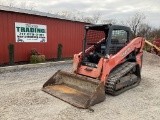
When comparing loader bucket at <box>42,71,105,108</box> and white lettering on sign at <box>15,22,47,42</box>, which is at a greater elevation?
white lettering on sign at <box>15,22,47,42</box>

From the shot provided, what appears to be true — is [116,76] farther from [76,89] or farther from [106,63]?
[76,89]

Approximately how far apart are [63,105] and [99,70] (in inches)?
57.2

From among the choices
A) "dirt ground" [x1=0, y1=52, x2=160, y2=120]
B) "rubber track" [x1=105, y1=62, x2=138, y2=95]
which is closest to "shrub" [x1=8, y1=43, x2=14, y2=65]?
"dirt ground" [x1=0, y1=52, x2=160, y2=120]

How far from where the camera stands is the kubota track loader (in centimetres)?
558

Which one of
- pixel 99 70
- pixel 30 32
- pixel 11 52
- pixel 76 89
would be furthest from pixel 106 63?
pixel 30 32

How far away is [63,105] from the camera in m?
5.22

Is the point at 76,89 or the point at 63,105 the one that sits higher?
the point at 76,89

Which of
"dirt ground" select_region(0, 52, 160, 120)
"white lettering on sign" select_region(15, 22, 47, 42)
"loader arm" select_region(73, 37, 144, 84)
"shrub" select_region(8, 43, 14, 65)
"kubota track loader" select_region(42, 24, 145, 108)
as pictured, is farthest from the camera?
"white lettering on sign" select_region(15, 22, 47, 42)

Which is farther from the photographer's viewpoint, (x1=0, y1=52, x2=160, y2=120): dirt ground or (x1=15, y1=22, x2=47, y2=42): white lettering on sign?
(x1=15, y1=22, x2=47, y2=42): white lettering on sign

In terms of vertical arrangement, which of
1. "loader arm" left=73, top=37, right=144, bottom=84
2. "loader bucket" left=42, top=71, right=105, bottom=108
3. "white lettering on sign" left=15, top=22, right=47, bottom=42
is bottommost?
"loader bucket" left=42, top=71, right=105, bottom=108

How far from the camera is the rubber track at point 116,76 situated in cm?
584

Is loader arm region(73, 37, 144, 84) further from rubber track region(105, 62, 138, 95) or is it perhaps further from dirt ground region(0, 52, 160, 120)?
dirt ground region(0, 52, 160, 120)

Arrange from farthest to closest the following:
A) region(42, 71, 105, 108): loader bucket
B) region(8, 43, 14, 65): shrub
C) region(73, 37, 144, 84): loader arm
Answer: region(8, 43, 14, 65): shrub < region(73, 37, 144, 84): loader arm < region(42, 71, 105, 108): loader bucket

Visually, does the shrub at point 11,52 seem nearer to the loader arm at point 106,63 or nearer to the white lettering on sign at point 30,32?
the white lettering on sign at point 30,32
